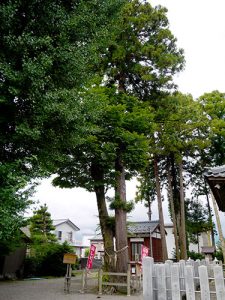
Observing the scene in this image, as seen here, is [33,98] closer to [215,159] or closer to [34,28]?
[34,28]

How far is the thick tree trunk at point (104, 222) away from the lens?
42.9 ft

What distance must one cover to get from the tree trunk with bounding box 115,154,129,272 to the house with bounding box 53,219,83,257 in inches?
1197

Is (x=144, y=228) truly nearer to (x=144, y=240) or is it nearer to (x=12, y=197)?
(x=144, y=240)

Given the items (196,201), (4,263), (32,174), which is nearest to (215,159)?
(196,201)

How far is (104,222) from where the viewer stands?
45.5 ft

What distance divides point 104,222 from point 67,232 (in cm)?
3168

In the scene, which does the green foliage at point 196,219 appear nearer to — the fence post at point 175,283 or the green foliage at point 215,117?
the green foliage at point 215,117

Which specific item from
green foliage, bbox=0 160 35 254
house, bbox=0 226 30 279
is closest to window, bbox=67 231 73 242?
house, bbox=0 226 30 279

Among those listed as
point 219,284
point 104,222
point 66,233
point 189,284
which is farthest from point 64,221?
point 219,284

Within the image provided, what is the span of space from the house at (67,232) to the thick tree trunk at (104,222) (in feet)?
97.0

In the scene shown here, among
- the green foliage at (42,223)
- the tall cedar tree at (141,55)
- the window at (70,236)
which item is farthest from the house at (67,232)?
the tall cedar tree at (141,55)

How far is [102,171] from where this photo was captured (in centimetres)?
1341

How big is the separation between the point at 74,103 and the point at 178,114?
12266 mm

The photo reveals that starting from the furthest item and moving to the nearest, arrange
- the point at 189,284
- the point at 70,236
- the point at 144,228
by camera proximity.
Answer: the point at 70,236 → the point at 144,228 → the point at 189,284
